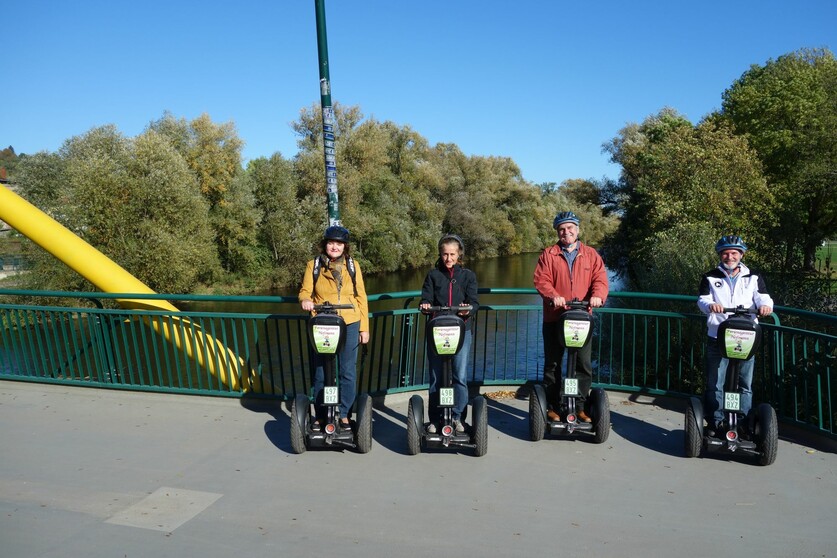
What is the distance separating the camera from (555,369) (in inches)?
215

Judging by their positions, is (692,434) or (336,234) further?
(336,234)

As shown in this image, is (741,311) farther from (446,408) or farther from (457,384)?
(446,408)

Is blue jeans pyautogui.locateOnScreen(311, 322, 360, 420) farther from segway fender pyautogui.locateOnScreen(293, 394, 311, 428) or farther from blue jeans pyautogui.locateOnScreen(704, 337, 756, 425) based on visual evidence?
blue jeans pyautogui.locateOnScreen(704, 337, 756, 425)

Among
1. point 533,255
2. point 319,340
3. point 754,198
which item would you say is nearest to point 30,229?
point 319,340

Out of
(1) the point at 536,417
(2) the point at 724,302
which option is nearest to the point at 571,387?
(1) the point at 536,417

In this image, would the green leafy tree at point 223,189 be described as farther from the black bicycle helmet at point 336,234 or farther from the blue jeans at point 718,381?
the blue jeans at point 718,381

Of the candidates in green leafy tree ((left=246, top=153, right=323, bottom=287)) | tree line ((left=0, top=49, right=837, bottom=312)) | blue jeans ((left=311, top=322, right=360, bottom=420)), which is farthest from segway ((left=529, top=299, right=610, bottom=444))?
green leafy tree ((left=246, top=153, right=323, bottom=287))

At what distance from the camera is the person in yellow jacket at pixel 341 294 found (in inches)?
206

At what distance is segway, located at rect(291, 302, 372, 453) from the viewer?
196 inches

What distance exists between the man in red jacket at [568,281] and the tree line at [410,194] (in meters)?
14.9

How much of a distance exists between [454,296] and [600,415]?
Result: 1.50m

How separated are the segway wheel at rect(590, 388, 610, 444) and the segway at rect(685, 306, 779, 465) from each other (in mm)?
607

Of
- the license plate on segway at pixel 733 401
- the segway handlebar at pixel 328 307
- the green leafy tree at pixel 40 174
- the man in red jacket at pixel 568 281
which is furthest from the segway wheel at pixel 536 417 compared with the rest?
the green leafy tree at pixel 40 174

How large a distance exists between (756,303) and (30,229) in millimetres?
10035
